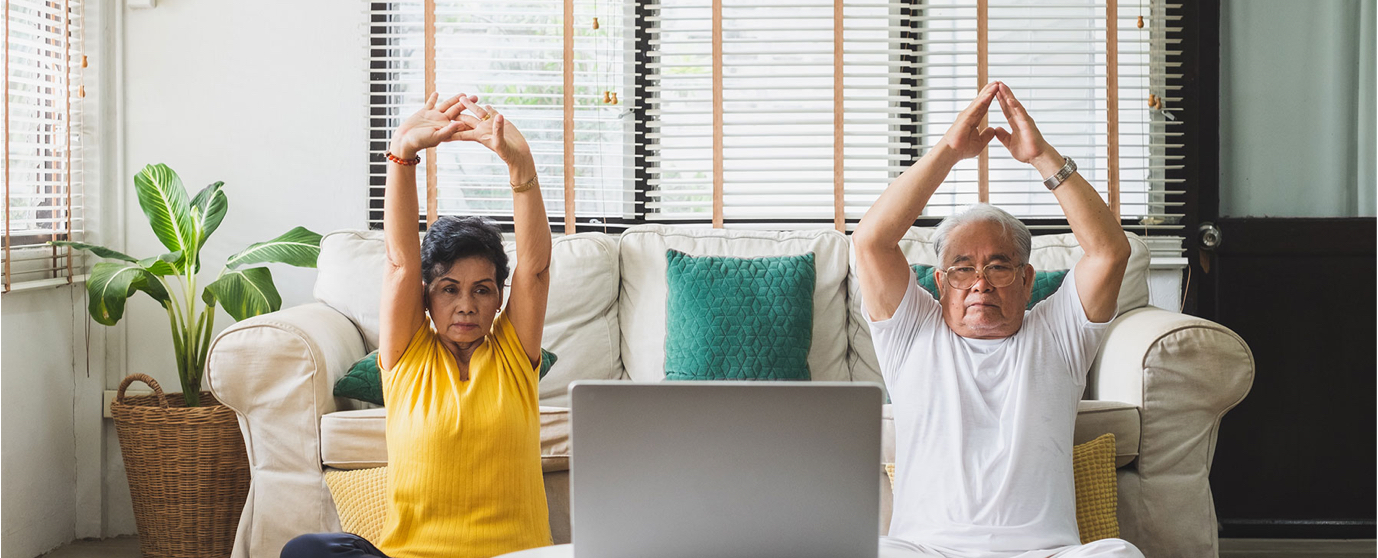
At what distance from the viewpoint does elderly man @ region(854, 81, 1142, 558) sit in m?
1.67

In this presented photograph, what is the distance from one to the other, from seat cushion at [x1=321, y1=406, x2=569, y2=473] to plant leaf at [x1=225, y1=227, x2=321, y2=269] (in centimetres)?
69

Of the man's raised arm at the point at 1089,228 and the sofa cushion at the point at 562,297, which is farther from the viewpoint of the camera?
the sofa cushion at the point at 562,297

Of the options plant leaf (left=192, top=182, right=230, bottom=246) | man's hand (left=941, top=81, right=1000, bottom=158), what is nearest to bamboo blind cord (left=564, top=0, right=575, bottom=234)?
plant leaf (left=192, top=182, right=230, bottom=246)

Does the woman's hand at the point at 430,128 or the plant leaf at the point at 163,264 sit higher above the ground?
the woman's hand at the point at 430,128

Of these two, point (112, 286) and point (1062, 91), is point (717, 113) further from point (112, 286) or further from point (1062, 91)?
point (112, 286)

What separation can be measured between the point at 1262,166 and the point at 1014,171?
78 cm

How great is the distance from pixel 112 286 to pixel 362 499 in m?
1.06

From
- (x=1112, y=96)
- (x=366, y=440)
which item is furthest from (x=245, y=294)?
(x=1112, y=96)

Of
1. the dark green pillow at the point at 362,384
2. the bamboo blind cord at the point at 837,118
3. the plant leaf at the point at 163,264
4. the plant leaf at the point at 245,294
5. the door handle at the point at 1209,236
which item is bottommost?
the dark green pillow at the point at 362,384

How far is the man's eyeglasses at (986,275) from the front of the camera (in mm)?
1827

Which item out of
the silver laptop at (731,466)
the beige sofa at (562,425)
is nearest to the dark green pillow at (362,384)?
the beige sofa at (562,425)

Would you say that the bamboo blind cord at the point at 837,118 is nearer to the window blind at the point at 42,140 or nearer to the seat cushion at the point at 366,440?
the seat cushion at the point at 366,440

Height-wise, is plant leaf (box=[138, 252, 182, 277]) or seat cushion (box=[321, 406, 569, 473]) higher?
plant leaf (box=[138, 252, 182, 277])

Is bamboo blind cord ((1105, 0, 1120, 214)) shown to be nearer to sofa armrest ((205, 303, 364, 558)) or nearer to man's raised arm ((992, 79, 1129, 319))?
man's raised arm ((992, 79, 1129, 319))
